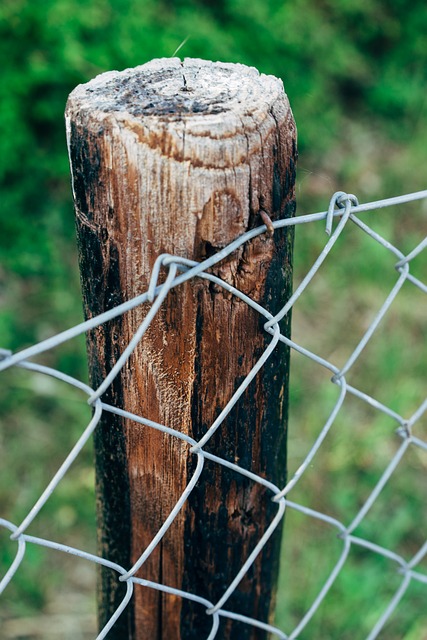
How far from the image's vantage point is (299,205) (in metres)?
3.65

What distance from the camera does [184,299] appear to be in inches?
34.4

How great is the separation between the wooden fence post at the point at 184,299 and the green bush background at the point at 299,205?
3.64 ft

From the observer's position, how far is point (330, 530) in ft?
7.71

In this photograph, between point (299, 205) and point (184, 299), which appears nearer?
point (184, 299)

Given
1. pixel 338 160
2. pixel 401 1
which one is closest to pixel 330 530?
pixel 338 160

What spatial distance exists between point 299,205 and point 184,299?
113 inches

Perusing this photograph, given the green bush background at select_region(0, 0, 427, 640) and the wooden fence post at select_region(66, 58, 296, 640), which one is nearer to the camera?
the wooden fence post at select_region(66, 58, 296, 640)

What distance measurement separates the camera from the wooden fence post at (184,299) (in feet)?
2.66

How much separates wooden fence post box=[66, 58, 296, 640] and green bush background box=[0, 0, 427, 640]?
1.11 meters

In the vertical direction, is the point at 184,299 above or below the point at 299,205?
above

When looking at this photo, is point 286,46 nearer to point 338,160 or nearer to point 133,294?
point 338,160

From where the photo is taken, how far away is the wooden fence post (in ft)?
2.66

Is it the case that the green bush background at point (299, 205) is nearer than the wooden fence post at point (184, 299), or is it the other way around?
the wooden fence post at point (184, 299)

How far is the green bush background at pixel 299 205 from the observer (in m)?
2.27
